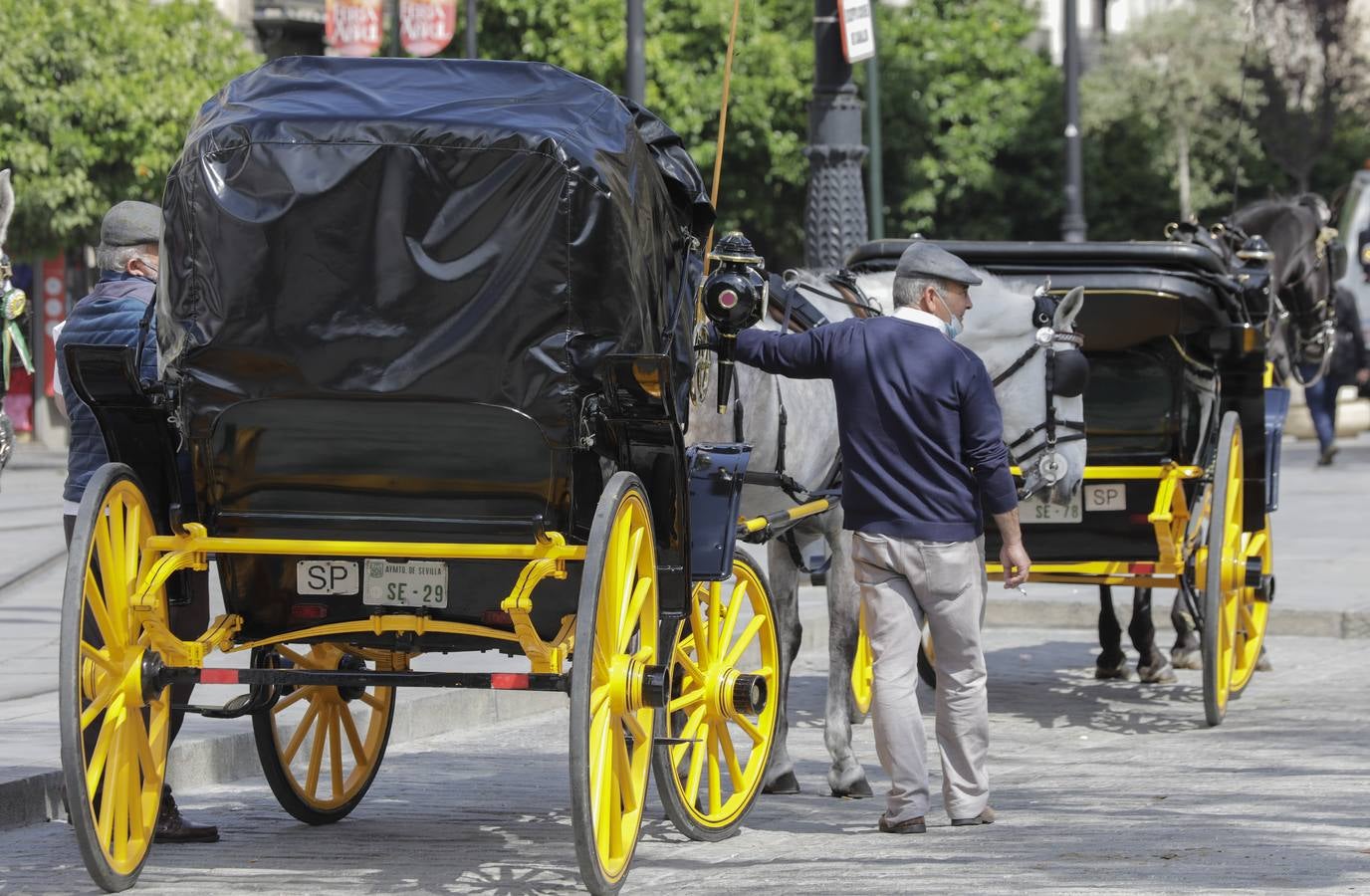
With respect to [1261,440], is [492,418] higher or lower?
higher

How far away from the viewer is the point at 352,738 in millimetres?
7223

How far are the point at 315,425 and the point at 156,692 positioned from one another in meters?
0.82

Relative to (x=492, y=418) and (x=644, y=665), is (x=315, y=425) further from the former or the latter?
(x=644, y=665)

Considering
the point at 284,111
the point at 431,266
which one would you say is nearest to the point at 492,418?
the point at 431,266

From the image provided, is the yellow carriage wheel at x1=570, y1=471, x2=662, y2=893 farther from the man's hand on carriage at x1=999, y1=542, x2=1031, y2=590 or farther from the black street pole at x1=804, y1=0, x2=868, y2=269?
the black street pole at x1=804, y1=0, x2=868, y2=269

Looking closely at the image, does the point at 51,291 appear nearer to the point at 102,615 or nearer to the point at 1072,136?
the point at 1072,136

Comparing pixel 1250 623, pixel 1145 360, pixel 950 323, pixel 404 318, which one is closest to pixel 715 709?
pixel 950 323

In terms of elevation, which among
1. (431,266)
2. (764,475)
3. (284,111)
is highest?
(284,111)

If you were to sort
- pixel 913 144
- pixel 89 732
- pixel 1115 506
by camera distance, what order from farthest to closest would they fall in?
pixel 913 144 < pixel 1115 506 < pixel 89 732

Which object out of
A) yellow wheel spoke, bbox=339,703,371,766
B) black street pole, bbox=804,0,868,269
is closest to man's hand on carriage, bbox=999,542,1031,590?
yellow wheel spoke, bbox=339,703,371,766

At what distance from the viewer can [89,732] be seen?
5.74 metres

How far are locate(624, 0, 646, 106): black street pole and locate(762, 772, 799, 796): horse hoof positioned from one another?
794 cm

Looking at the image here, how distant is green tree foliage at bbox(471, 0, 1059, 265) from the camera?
32125 mm

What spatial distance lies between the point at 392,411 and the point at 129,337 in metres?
1.24
